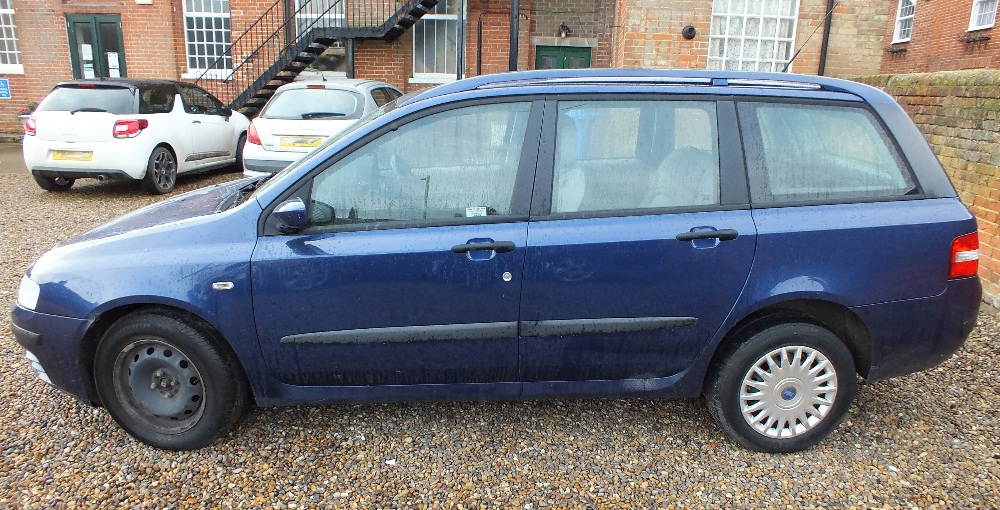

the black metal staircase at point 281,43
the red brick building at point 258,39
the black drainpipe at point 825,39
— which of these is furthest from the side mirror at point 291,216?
the black metal staircase at point 281,43

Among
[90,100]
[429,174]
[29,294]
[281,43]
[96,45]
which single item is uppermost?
[281,43]

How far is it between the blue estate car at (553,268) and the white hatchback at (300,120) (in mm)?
5289

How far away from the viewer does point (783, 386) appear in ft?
9.81

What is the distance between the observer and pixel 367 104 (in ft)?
27.7

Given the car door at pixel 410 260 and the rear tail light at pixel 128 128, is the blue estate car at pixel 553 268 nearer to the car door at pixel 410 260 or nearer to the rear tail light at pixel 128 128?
the car door at pixel 410 260

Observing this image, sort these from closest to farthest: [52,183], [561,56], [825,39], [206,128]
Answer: [52,183] → [825,39] → [206,128] → [561,56]

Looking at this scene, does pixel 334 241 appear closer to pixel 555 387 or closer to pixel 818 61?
pixel 555 387

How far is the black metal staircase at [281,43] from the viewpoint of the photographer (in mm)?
14094

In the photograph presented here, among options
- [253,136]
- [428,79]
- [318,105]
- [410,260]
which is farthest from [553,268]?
[428,79]

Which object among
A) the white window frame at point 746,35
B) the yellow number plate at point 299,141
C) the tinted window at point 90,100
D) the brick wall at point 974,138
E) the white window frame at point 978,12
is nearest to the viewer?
the brick wall at point 974,138

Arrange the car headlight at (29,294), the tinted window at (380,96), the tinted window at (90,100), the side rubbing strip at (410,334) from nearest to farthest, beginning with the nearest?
the side rubbing strip at (410,334), the car headlight at (29,294), the tinted window at (90,100), the tinted window at (380,96)

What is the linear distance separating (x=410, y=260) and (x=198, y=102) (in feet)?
30.2

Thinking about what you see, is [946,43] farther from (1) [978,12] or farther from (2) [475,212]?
(2) [475,212]

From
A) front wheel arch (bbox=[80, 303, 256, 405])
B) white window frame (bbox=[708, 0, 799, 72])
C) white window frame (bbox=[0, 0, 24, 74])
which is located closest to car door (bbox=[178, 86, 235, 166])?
front wheel arch (bbox=[80, 303, 256, 405])
